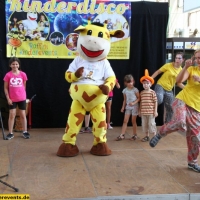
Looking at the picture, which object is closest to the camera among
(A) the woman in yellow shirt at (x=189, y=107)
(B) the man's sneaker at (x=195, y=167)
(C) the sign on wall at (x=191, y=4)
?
(A) the woman in yellow shirt at (x=189, y=107)

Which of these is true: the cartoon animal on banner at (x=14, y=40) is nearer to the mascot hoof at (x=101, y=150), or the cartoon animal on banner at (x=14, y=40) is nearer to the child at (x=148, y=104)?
the child at (x=148, y=104)

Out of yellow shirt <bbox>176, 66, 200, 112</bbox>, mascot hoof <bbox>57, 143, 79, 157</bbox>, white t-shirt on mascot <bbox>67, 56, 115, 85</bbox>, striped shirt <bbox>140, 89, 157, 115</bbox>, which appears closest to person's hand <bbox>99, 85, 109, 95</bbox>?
white t-shirt on mascot <bbox>67, 56, 115, 85</bbox>

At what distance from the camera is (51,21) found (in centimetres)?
713

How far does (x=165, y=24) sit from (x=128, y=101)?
7.30ft

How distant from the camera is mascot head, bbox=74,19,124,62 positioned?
5285 millimetres

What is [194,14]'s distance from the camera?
1873 cm

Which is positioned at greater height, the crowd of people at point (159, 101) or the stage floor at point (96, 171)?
the crowd of people at point (159, 101)

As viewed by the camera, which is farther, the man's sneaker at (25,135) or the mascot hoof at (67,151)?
the man's sneaker at (25,135)

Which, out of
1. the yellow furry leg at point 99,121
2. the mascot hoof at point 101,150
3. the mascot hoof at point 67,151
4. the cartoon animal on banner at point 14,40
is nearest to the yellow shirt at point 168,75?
the yellow furry leg at point 99,121

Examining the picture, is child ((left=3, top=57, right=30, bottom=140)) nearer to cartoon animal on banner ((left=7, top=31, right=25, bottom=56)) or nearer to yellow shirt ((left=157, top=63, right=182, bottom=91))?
cartoon animal on banner ((left=7, top=31, right=25, bottom=56))

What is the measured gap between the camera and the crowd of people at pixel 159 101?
4.59 metres

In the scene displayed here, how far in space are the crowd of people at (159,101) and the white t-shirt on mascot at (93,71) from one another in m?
1.15

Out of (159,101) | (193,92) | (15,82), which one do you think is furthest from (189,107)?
(15,82)

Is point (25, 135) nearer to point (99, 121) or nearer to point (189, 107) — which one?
point (99, 121)
